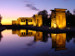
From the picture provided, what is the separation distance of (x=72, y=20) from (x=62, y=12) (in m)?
13.1

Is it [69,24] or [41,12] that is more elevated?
[41,12]

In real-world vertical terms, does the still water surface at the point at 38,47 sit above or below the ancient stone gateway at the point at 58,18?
below

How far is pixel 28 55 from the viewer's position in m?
6.28

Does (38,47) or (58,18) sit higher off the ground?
(58,18)

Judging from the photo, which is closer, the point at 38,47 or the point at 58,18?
the point at 38,47

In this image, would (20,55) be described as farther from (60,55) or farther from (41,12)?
(41,12)

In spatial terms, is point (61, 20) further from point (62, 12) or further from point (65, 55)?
point (65, 55)

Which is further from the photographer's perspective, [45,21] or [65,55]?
[45,21]

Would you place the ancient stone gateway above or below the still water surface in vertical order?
above

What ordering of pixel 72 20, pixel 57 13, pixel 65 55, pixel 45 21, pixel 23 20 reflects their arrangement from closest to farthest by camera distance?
pixel 65 55
pixel 57 13
pixel 72 20
pixel 45 21
pixel 23 20

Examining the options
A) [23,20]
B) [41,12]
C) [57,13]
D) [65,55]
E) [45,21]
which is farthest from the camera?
[41,12]

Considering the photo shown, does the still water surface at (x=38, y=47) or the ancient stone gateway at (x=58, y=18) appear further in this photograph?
the ancient stone gateway at (x=58, y=18)

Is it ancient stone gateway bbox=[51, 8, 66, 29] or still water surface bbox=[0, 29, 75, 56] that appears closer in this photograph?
still water surface bbox=[0, 29, 75, 56]

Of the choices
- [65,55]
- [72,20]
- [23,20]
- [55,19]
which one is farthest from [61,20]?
[23,20]
